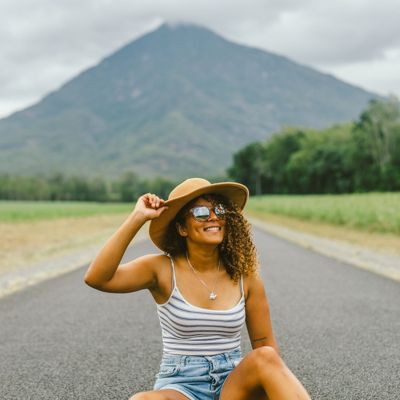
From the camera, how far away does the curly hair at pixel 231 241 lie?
129 inches

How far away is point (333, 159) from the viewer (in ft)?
315

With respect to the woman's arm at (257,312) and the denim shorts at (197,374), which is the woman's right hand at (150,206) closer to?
the woman's arm at (257,312)

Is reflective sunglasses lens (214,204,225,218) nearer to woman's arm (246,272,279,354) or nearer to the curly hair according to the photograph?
the curly hair

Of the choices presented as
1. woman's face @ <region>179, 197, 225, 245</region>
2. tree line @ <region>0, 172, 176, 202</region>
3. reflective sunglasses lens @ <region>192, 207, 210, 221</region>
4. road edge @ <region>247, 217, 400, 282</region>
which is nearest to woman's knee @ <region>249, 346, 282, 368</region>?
woman's face @ <region>179, 197, 225, 245</region>

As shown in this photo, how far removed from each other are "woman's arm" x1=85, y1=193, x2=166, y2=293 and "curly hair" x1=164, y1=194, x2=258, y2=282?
0.73 feet

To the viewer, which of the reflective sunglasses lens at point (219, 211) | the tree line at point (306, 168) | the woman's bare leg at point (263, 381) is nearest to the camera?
the woman's bare leg at point (263, 381)

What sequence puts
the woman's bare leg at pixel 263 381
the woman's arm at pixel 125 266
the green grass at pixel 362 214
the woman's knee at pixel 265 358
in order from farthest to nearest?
1. the green grass at pixel 362 214
2. the woman's arm at pixel 125 266
3. the woman's knee at pixel 265 358
4. the woman's bare leg at pixel 263 381

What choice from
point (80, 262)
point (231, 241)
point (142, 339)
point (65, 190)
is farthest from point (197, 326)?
point (65, 190)

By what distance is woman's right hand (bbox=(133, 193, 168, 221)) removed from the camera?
3.10 metres

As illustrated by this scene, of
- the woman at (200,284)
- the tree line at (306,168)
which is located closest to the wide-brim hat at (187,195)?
the woman at (200,284)

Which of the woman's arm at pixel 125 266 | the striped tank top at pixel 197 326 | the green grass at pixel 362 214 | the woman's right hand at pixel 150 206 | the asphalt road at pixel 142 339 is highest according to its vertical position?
the woman's right hand at pixel 150 206

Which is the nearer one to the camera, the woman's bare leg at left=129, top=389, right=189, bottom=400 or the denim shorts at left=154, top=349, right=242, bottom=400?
the woman's bare leg at left=129, top=389, right=189, bottom=400

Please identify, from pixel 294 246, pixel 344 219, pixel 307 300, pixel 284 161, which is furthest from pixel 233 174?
pixel 307 300

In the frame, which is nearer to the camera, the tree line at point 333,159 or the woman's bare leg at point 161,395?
the woman's bare leg at point 161,395
